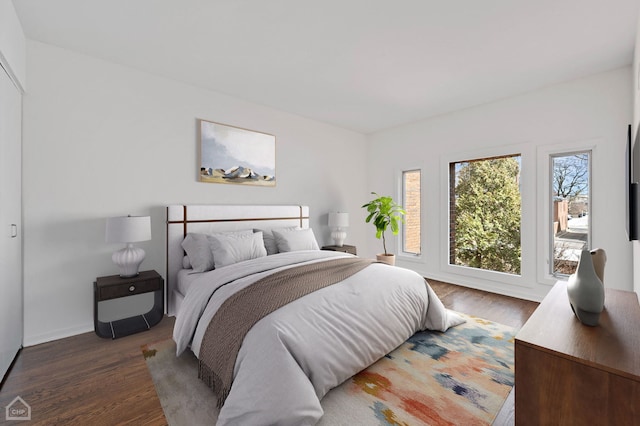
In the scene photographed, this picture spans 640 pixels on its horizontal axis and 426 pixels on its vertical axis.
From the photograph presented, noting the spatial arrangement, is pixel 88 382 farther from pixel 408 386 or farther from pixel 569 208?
pixel 569 208

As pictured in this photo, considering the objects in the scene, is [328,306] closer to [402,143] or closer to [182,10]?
[182,10]

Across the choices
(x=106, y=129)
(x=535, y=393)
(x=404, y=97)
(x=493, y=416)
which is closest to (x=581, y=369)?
(x=535, y=393)

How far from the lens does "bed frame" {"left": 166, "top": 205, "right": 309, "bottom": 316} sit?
119 inches

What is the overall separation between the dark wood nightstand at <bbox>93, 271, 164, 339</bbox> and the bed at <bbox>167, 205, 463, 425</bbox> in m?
0.20

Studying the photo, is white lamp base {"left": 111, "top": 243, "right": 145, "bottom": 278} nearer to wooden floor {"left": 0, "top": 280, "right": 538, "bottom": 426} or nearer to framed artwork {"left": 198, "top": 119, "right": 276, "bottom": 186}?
wooden floor {"left": 0, "top": 280, "right": 538, "bottom": 426}

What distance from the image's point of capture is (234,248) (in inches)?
113

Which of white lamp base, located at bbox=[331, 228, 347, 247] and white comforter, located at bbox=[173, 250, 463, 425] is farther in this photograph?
white lamp base, located at bbox=[331, 228, 347, 247]

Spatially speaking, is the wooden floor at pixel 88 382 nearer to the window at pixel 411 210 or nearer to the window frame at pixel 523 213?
the window frame at pixel 523 213

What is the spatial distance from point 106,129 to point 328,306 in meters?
Answer: 2.78

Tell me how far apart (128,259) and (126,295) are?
1.10 ft

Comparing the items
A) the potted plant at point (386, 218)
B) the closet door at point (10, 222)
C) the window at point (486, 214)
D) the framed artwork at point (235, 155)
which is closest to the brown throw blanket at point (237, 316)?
the closet door at point (10, 222)

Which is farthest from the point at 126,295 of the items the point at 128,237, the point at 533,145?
the point at 533,145

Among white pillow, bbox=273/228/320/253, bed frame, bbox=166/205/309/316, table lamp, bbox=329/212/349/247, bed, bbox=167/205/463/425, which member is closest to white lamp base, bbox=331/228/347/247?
table lamp, bbox=329/212/349/247

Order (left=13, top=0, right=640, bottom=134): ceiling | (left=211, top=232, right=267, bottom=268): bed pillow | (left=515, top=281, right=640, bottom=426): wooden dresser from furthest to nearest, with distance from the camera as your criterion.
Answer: (left=211, top=232, right=267, bottom=268): bed pillow, (left=13, top=0, right=640, bottom=134): ceiling, (left=515, top=281, right=640, bottom=426): wooden dresser
